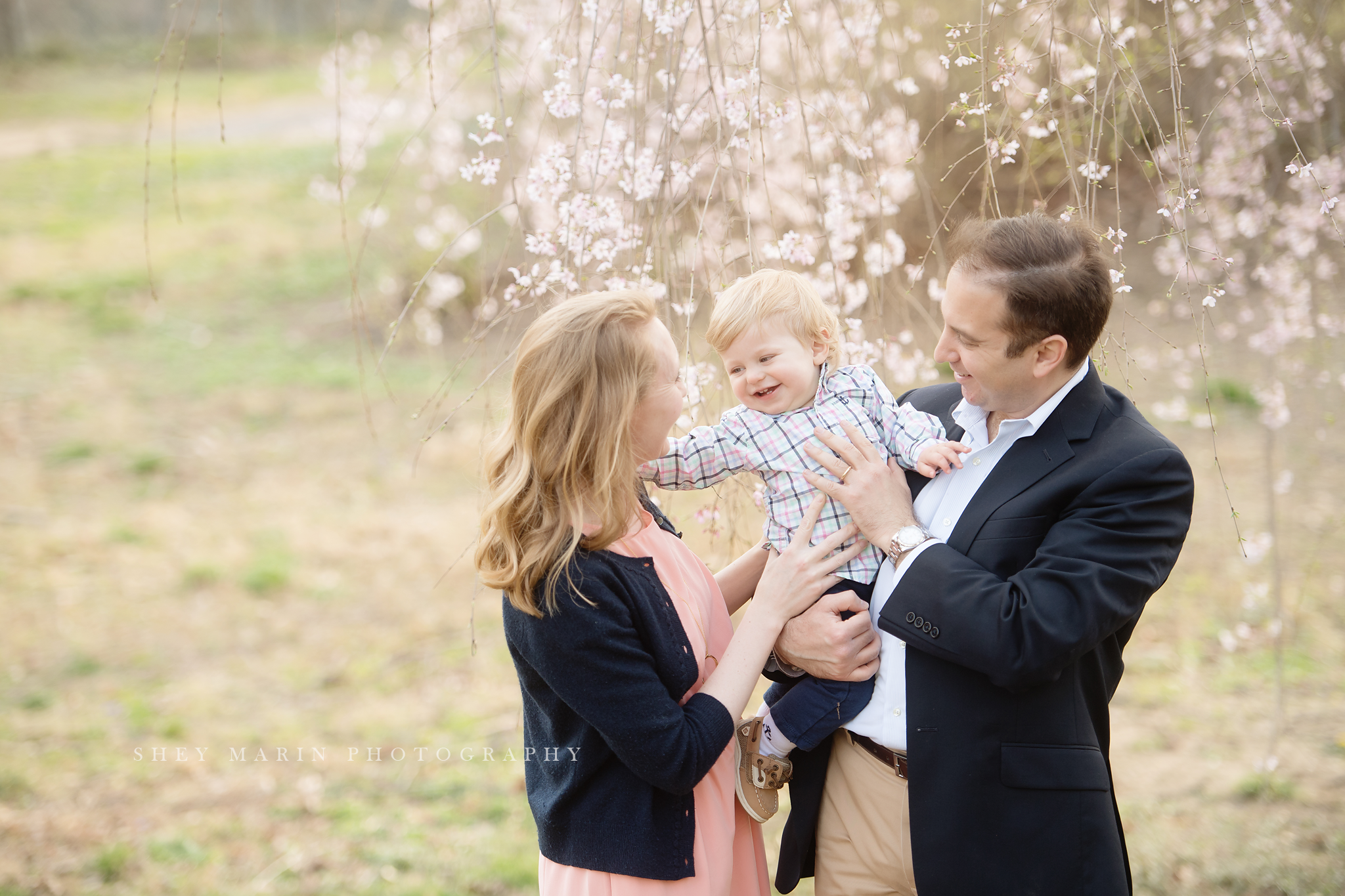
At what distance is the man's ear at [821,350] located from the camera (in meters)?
1.86

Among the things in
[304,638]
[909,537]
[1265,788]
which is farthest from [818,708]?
[304,638]

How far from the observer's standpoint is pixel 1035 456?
1.65 m

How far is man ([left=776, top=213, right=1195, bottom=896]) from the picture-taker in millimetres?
1523

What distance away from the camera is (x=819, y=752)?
6.05 feet

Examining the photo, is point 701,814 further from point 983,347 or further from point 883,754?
point 983,347

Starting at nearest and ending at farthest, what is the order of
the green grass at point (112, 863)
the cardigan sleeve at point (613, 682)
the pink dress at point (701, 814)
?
1. the cardigan sleeve at point (613, 682)
2. the pink dress at point (701, 814)
3. the green grass at point (112, 863)

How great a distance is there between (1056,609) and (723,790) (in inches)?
25.8

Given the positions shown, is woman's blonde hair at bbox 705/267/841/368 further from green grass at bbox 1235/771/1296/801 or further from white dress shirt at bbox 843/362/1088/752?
green grass at bbox 1235/771/1296/801

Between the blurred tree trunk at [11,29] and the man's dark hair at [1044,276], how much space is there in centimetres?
1915

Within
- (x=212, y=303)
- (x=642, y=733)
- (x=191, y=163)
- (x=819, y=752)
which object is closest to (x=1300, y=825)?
(x=819, y=752)

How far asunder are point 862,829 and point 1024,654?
1.70ft

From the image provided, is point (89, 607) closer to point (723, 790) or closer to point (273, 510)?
point (273, 510)

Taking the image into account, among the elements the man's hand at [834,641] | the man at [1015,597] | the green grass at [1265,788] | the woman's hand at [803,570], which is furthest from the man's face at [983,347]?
the green grass at [1265,788]

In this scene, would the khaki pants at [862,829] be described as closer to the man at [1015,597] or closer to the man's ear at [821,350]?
the man at [1015,597]
